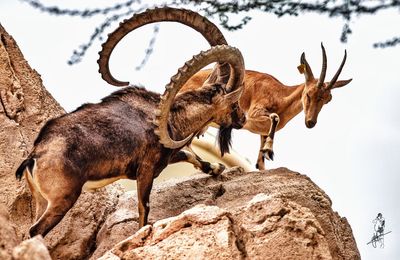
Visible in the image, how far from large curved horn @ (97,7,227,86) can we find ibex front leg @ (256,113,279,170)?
1201 millimetres

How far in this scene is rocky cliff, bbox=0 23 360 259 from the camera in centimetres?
418

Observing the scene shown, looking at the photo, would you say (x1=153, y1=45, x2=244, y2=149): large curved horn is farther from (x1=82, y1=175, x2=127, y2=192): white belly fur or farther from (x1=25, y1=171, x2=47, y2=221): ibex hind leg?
(x1=25, y1=171, x2=47, y2=221): ibex hind leg

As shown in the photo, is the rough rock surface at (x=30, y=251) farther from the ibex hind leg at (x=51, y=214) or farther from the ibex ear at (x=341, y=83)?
the ibex ear at (x=341, y=83)

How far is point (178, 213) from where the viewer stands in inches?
228

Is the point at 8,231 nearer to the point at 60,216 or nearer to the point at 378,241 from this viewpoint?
the point at 60,216

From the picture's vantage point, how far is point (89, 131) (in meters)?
5.26

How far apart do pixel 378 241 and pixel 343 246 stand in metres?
0.49

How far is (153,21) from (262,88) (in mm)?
2440

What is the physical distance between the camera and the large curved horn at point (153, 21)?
5.88 m

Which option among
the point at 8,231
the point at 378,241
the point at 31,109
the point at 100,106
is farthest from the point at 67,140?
the point at 378,241

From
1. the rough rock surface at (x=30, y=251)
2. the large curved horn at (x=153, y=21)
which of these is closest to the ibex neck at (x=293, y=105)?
the large curved horn at (x=153, y=21)

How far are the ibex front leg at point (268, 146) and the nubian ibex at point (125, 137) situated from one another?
73 cm
